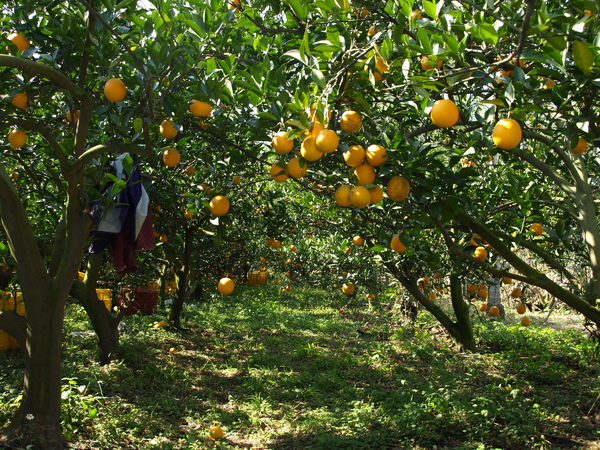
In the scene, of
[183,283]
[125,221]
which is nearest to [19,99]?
[125,221]

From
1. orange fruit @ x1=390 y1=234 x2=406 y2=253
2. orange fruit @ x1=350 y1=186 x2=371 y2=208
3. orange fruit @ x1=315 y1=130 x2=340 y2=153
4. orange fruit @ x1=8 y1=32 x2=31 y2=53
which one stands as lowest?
orange fruit @ x1=390 y1=234 x2=406 y2=253

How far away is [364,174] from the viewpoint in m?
1.97

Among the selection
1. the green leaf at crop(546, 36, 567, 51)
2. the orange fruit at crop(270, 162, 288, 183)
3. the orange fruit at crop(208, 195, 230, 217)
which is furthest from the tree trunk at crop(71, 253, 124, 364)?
the green leaf at crop(546, 36, 567, 51)

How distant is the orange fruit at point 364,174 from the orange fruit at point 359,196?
0.08 meters

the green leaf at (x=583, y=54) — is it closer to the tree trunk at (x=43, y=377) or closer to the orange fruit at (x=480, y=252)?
the orange fruit at (x=480, y=252)

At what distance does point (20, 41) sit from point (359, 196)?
86.1 inches

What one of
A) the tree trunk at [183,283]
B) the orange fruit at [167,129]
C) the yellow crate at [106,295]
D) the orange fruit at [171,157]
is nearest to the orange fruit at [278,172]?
the orange fruit at [167,129]

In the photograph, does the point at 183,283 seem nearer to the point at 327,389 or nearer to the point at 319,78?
the point at 327,389

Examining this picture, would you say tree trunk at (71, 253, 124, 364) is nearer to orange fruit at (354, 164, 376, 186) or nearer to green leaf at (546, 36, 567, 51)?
orange fruit at (354, 164, 376, 186)

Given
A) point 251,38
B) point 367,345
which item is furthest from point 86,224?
point 367,345

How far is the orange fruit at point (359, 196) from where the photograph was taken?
1.88 m

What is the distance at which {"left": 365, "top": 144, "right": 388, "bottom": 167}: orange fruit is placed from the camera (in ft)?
6.40

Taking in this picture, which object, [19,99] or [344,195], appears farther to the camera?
[19,99]

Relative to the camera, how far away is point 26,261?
10.1ft
